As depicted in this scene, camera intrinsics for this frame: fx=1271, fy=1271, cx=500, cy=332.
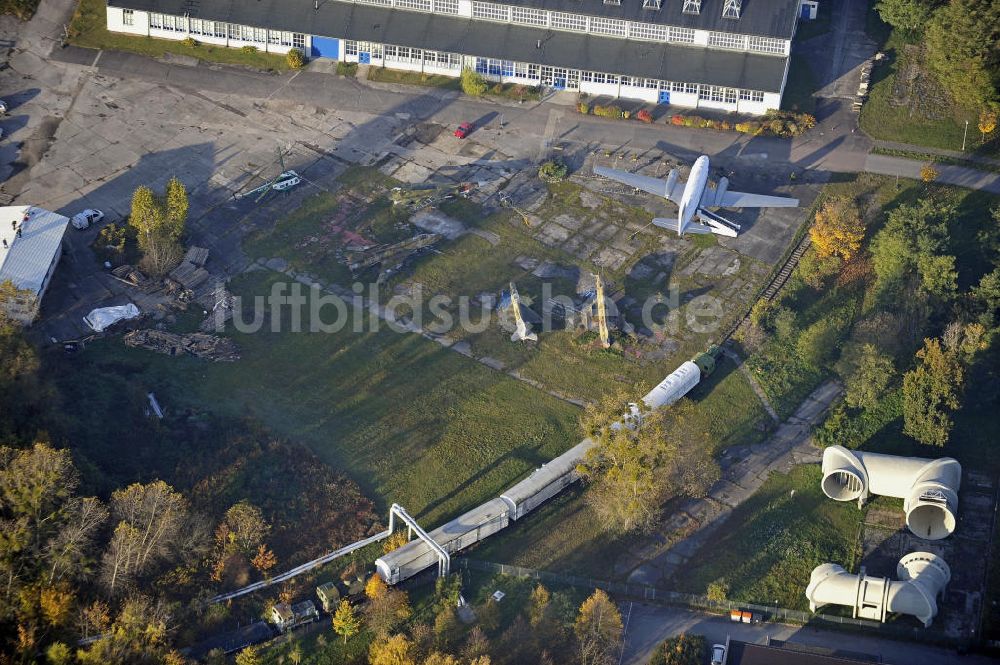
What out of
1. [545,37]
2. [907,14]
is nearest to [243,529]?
[545,37]

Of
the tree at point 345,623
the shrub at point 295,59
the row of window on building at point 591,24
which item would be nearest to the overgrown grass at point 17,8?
the shrub at point 295,59

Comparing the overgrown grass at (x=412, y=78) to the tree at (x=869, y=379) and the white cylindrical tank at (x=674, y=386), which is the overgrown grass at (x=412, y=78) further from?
the tree at (x=869, y=379)

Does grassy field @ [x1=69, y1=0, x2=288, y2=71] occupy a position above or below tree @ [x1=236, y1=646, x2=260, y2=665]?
above

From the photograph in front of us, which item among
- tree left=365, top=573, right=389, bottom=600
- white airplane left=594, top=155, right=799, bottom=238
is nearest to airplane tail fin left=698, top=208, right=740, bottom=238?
white airplane left=594, top=155, right=799, bottom=238

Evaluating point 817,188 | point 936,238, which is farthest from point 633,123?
point 936,238

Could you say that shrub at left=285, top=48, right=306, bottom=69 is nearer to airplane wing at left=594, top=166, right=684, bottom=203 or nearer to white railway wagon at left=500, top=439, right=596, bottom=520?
airplane wing at left=594, top=166, right=684, bottom=203

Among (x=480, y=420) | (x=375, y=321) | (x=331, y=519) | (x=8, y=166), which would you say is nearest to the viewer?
(x=331, y=519)

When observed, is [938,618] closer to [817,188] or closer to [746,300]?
[746,300]
